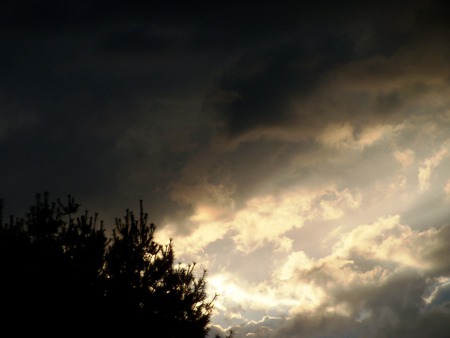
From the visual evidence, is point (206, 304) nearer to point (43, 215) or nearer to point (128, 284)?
point (128, 284)

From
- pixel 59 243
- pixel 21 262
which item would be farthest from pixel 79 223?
pixel 21 262

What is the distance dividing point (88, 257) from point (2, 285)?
8.70ft

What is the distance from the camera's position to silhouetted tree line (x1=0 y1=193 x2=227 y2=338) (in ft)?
37.5

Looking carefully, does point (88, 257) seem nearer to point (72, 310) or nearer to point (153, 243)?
point (72, 310)

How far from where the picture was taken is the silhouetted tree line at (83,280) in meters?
11.4

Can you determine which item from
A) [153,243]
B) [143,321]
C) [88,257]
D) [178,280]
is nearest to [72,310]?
[88,257]

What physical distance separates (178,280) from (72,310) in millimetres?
5412

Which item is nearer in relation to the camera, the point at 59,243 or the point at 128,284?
the point at 59,243

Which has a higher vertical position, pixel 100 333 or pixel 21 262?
pixel 21 262

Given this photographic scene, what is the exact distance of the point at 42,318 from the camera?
37.6ft

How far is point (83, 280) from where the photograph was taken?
1268 centimetres

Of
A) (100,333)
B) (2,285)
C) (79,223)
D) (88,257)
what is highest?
(79,223)

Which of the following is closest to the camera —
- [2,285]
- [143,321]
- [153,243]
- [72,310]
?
[2,285]

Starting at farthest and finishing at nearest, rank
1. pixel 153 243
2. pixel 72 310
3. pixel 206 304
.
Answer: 1. pixel 206 304
2. pixel 153 243
3. pixel 72 310
